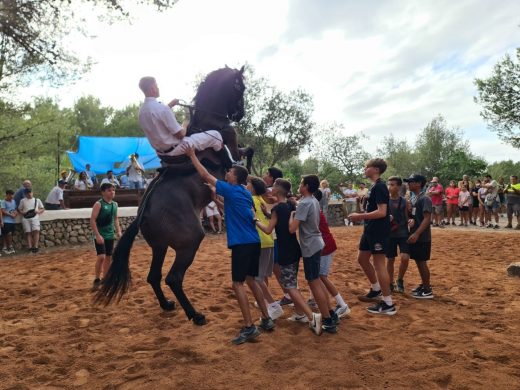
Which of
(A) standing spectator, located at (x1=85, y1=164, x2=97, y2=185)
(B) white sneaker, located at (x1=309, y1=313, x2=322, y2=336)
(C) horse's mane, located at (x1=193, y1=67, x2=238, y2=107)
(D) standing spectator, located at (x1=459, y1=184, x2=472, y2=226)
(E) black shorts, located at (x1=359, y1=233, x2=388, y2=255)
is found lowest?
(B) white sneaker, located at (x1=309, y1=313, x2=322, y2=336)

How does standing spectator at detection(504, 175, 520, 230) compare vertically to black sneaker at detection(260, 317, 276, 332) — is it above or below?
above

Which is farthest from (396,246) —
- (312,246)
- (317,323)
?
(317,323)

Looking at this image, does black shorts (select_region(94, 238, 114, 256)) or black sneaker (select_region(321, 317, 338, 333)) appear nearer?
black sneaker (select_region(321, 317, 338, 333))

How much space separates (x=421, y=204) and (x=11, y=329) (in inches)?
236

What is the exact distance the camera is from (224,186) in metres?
4.17

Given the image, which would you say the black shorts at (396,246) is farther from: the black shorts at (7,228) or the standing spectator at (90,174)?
the standing spectator at (90,174)

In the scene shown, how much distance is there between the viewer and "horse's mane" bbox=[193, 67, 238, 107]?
5.09 meters

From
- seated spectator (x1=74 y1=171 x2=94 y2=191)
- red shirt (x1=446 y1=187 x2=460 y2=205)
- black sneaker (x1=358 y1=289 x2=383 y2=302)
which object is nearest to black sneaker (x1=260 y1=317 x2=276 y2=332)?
black sneaker (x1=358 y1=289 x2=383 y2=302)

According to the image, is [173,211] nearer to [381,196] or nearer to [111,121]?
[381,196]

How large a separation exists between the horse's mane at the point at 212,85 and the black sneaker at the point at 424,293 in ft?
13.8

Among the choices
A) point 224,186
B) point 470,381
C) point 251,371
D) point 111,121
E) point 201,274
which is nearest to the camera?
point 470,381

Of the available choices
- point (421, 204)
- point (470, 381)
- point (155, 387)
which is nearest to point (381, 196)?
point (421, 204)

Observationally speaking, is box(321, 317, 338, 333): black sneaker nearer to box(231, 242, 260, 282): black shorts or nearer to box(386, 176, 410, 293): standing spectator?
Answer: box(231, 242, 260, 282): black shorts

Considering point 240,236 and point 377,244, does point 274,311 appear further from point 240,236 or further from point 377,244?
point 377,244
